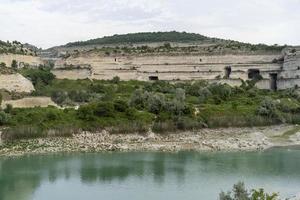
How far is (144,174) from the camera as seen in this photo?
3591 centimetres

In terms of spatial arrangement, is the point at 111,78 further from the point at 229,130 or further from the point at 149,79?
the point at 229,130

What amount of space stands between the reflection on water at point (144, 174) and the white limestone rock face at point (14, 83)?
1968 cm

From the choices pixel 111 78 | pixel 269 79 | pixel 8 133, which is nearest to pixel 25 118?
pixel 8 133

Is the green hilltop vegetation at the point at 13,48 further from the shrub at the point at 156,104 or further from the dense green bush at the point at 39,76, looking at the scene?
the shrub at the point at 156,104

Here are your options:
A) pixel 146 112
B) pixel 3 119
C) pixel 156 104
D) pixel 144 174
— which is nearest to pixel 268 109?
pixel 156 104

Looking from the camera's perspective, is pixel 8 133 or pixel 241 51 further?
pixel 241 51

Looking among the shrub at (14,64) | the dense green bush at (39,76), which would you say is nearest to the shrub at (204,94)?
the dense green bush at (39,76)

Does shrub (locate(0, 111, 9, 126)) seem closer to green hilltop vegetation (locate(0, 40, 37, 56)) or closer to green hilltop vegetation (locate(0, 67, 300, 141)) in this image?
green hilltop vegetation (locate(0, 67, 300, 141))

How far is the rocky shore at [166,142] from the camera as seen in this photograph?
144 feet

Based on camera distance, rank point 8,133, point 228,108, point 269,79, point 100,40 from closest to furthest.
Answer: point 8,133 < point 228,108 < point 269,79 < point 100,40

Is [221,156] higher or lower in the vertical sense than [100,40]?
lower

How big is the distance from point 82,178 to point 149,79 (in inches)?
1626

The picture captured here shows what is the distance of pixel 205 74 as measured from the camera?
75812mm

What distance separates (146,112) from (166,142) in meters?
5.65
